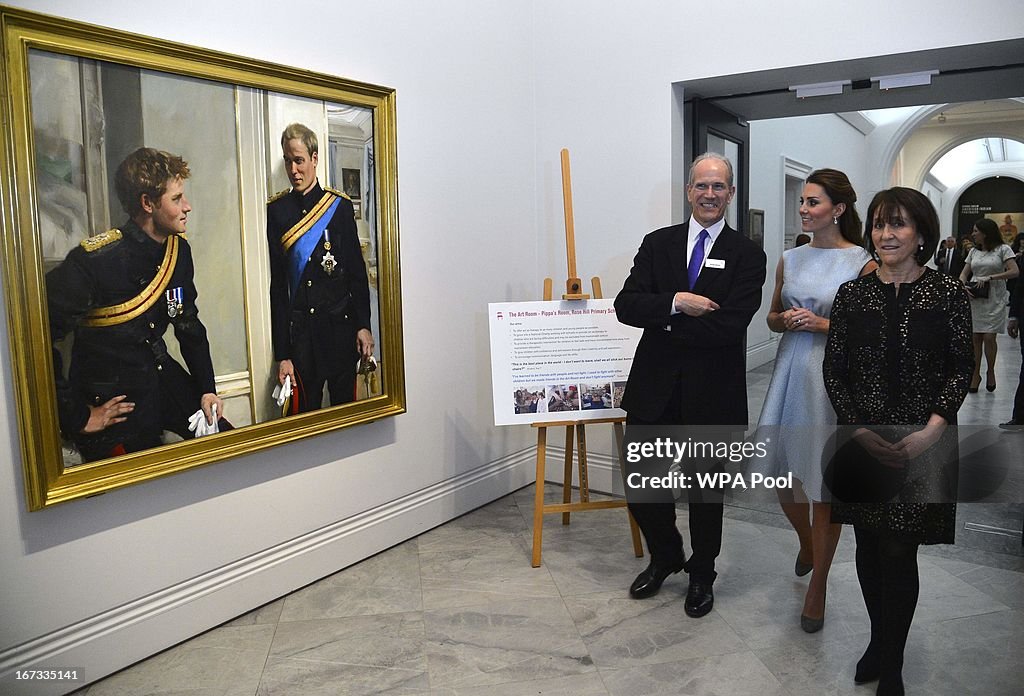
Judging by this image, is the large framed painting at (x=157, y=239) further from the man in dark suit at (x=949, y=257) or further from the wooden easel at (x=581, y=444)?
the man in dark suit at (x=949, y=257)

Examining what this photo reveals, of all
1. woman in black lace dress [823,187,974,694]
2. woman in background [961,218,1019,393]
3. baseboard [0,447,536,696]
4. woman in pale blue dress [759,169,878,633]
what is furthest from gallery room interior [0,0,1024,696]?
woman in black lace dress [823,187,974,694]

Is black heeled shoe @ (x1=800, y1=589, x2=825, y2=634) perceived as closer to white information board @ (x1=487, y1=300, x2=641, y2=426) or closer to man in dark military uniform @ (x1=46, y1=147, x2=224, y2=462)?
white information board @ (x1=487, y1=300, x2=641, y2=426)

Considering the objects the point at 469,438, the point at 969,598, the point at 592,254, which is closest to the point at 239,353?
the point at 469,438

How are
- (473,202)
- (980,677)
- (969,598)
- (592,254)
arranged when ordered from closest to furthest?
(980,677) → (969,598) → (473,202) → (592,254)

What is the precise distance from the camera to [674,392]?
126 inches

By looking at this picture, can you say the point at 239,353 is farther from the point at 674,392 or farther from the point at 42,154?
the point at 674,392

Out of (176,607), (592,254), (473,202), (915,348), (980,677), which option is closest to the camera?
(915,348)

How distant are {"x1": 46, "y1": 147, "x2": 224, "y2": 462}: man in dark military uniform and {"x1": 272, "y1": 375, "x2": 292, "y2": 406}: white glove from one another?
13.0 inches

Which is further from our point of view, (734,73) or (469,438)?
(469,438)

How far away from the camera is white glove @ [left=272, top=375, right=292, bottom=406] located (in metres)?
3.29

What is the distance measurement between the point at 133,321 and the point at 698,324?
2145 mm

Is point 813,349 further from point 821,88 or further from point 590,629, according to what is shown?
point 821,88

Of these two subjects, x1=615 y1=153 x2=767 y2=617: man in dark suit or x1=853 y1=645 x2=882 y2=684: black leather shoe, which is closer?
x1=853 y1=645 x2=882 y2=684: black leather shoe

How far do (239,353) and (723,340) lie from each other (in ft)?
6.51
